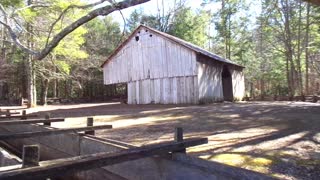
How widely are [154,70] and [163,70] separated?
0.92 meters

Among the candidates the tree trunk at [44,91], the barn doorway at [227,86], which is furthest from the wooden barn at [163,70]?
the tree trunk at [44,91]

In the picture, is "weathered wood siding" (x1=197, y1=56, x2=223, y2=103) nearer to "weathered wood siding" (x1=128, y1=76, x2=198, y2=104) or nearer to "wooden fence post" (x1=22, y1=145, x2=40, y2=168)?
"weathered wood siding" (x1=128, y1=76, x2=198, y2=104)

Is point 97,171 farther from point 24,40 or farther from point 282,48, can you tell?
point 282,48

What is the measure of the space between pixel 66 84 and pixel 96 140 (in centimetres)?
4771

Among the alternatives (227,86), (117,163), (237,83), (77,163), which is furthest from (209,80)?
(77,163)

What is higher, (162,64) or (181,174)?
(162,64)

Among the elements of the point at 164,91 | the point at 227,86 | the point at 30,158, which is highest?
the point at 227,86

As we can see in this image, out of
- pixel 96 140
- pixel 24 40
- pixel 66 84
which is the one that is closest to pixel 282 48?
pixel 66 84

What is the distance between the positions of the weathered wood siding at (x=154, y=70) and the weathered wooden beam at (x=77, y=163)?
21.1 m

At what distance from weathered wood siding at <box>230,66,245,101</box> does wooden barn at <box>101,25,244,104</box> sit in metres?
1.26

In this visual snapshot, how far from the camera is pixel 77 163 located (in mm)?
3641

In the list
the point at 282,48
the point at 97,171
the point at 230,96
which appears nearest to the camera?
the point at 97,171

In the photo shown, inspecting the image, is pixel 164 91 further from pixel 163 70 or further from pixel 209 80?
pixel 209 80

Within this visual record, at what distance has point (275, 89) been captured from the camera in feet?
179
